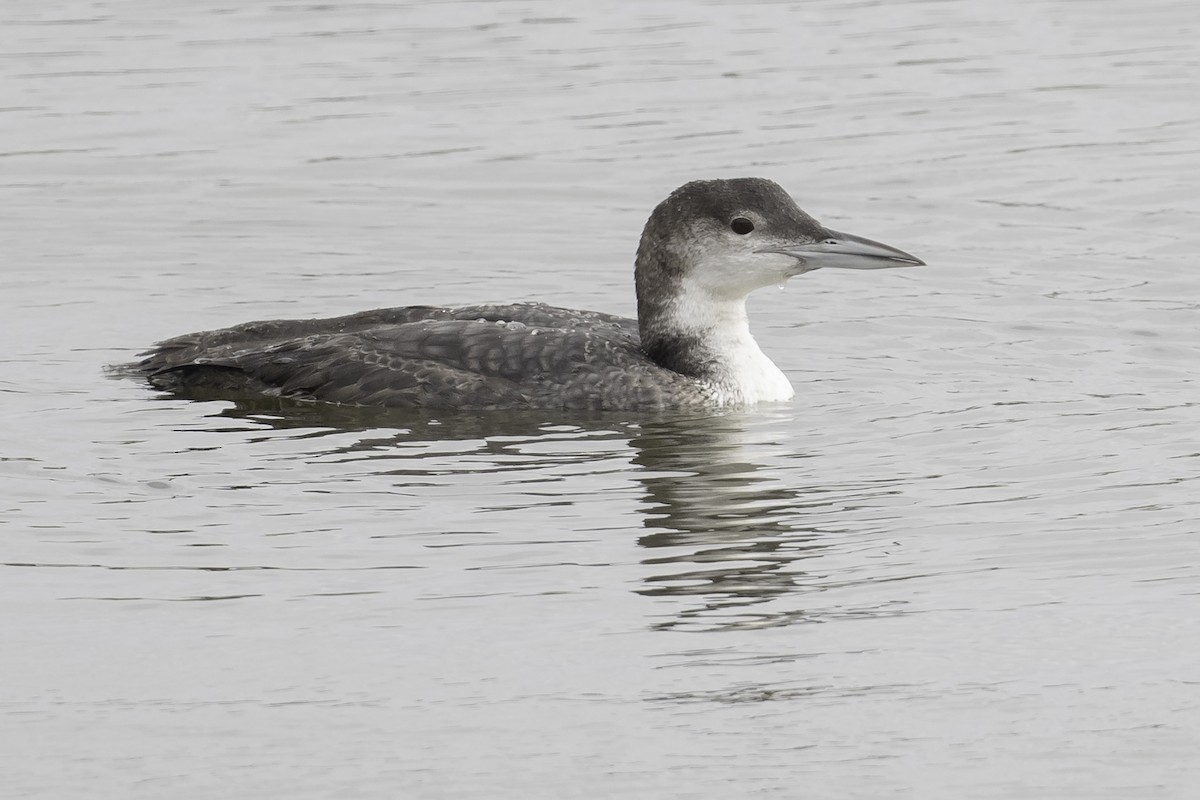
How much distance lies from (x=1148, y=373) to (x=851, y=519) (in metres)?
2.56

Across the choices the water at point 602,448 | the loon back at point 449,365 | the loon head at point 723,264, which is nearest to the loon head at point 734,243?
the loon head at point 723,264

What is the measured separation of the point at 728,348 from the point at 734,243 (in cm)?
46

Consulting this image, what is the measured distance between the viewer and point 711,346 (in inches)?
367

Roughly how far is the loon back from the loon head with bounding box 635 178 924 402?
169mm

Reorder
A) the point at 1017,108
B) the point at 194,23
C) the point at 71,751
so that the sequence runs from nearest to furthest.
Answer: the point at 71,751, the point at 1017,108, the point at 194,23

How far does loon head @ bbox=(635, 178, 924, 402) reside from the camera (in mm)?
9102

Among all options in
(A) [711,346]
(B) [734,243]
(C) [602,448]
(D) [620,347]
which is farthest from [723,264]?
(C) [602,448]

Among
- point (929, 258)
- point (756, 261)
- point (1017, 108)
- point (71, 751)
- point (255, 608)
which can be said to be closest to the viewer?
point (71, 751)

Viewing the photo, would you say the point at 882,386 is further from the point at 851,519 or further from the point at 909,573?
the point at 909,573

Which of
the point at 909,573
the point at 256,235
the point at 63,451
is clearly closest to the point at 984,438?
the point at 909,573

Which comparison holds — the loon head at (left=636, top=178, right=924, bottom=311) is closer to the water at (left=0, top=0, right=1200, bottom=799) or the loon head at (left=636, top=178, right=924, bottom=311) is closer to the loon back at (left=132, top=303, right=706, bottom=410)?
the loon back at (left=132, top=303, right=706, bottom=410)

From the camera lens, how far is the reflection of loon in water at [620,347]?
9.09 m

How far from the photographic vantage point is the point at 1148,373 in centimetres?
943

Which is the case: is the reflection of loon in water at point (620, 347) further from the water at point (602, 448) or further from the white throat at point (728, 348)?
the water at point (602, 448)
